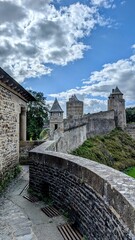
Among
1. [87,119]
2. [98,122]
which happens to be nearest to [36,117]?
[87,119]

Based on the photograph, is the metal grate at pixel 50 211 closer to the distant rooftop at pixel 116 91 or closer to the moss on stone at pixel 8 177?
the moss on stone at pixel 8 177

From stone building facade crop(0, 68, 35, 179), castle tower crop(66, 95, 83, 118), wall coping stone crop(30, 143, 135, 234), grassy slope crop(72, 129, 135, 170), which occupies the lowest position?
grassy slope crop(72, 129, 135, 170)

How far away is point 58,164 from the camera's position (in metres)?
6.50

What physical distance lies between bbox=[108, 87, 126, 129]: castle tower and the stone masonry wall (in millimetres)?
41075

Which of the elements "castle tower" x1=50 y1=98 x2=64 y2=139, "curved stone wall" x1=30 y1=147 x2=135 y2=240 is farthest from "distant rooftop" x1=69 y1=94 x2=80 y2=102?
"curved stone wall" x1=30 y1=147 x2=135 y2=240

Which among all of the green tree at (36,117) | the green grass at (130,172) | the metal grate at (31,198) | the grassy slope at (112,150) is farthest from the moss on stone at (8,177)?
the green grass at (130,172)

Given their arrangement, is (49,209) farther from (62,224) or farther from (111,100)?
(111,100)

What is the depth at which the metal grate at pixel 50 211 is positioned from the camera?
20.1ft

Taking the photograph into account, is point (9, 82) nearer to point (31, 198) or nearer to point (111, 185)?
point (31, 198)

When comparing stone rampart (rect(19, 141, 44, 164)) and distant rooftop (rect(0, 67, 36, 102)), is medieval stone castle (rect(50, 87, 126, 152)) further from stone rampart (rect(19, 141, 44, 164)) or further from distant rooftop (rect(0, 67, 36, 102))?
distant rooftop (rect(0, 67, 36, 102))

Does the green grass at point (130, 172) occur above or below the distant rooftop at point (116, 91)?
below

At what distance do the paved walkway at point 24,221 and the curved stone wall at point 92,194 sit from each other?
482 millimetres

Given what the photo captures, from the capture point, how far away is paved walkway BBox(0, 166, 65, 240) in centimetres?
506

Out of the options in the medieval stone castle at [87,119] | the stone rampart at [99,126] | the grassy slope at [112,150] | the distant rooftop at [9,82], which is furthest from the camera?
the stone rampart at [99,126]
